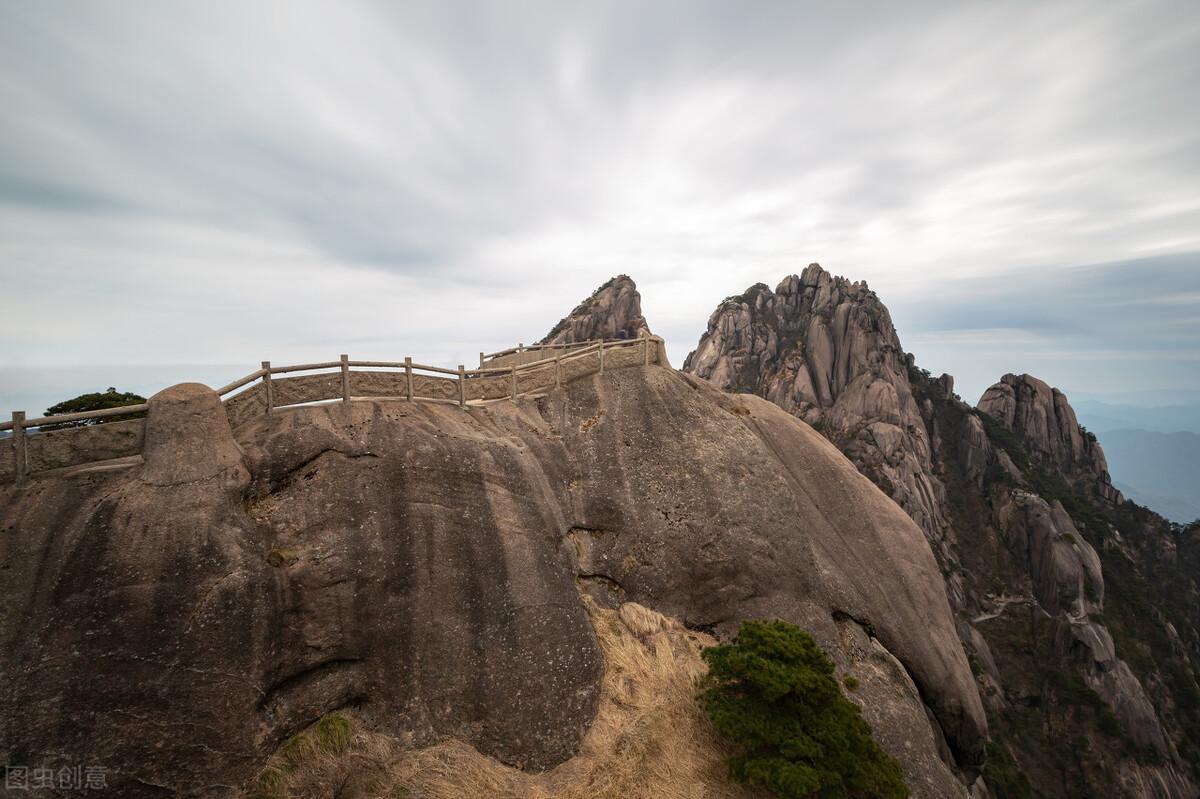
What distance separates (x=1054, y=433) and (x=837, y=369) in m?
43.3

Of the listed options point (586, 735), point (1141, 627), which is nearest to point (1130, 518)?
point (1141, 627)

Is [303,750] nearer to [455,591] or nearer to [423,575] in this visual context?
[423,575]

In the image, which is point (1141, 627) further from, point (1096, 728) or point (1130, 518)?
point (1130, 518)

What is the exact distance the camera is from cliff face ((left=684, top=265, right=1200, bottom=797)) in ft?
172

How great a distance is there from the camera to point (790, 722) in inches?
474

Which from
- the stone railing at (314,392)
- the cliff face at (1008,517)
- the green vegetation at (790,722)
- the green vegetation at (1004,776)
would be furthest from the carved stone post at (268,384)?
the cliff face at (1008,517)

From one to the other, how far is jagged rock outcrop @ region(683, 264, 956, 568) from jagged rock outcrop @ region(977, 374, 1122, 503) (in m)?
23.5

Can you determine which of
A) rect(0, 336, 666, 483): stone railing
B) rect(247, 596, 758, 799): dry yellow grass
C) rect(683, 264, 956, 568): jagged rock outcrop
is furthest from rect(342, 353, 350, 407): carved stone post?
rect(683, 264, 956, 568): jagged rock outcrop

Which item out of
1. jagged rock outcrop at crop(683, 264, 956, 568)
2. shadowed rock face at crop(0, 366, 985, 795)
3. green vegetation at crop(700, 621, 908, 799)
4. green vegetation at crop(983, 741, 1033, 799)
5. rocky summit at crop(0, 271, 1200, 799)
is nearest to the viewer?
shadowed rock face at crop(0, 366, 985, 795)

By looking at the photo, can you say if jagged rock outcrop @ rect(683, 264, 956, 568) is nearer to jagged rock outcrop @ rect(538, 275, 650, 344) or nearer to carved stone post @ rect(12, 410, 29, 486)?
jagged rock outcrop @ rect(538, 275, 650, 344)

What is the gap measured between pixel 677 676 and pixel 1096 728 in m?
69.6

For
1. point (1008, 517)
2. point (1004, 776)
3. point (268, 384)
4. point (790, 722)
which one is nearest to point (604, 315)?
point (1008, 517)

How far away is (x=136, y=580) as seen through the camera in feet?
35.8

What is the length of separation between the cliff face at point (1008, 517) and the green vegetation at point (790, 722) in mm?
42130
